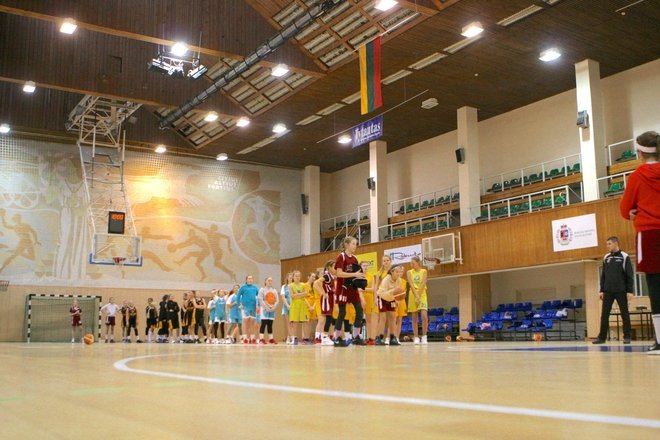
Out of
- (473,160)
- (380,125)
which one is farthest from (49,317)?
(473,160)

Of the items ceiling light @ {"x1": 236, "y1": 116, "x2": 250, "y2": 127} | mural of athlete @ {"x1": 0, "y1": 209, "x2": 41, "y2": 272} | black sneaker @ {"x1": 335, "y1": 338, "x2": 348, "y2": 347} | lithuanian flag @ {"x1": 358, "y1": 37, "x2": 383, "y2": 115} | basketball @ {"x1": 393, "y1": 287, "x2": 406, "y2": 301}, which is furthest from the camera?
mural of athlete @ {"x1": 0, "y1": 209, "x2": 41, "y2": 272}

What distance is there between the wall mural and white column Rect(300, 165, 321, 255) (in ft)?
2.54

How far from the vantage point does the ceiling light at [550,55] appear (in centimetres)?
1989

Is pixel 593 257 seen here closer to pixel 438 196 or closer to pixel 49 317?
pixel 438 196

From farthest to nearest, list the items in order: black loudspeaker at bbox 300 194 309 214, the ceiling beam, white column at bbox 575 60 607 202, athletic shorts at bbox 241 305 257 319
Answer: black loudspeaker at bbox 300 194 309 214 < white column at bbox 575 60 607 202 < athletic shorts at bbox 241 305 257 319 < the ceiling beam

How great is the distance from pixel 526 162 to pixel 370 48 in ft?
33.6

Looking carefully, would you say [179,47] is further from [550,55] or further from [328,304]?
[550,55]

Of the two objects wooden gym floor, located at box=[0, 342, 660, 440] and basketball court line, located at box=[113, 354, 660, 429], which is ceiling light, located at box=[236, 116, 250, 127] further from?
basketball court line, located at box=[113, 354, 660, 429]

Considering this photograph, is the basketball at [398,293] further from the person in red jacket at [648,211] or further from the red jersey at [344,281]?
the person in red jacket at [648,211]

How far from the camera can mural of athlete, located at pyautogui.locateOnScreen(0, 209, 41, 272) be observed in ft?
85.8

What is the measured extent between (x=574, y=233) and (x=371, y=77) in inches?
306

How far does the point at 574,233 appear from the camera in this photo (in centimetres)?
1917

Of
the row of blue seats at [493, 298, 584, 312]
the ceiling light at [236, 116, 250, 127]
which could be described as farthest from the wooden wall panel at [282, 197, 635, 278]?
the ceiling light at [236, 116, 250, 127]

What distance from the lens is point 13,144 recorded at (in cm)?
2681
